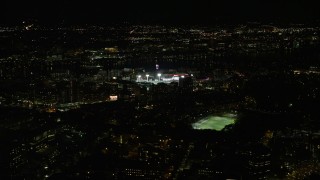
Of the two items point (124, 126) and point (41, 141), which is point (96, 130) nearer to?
point (124, 126)

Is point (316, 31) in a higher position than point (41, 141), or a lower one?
higher

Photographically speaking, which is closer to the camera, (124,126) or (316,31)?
(124,126)

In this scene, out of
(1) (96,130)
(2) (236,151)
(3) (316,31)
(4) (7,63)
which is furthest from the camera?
(3) (316,31)

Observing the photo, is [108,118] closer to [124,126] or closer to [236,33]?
[124,126]

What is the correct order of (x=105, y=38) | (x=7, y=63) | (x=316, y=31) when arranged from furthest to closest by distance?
1. (x=105, y=38)
2. (x=316, y=31)
3. (x=7, y=63)

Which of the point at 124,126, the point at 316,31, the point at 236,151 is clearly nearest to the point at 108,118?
the point at 124,126

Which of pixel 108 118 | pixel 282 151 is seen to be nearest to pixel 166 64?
pixel 108 118
